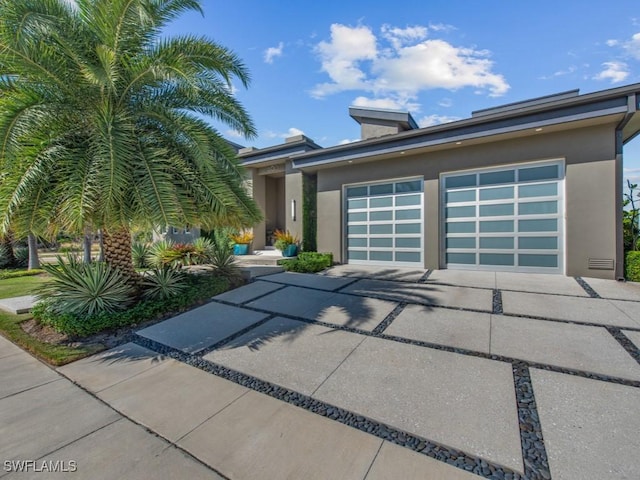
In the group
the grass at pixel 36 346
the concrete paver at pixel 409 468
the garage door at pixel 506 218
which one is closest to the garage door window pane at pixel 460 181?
the garage door at pixel 506 218

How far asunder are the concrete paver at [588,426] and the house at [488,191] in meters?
5.94

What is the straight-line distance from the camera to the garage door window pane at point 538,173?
7.59 m

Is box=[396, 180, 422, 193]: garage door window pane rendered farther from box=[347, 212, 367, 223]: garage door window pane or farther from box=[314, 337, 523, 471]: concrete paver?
box=[314, 337, 523, 471]: concrete paver

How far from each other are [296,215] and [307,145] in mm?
3190

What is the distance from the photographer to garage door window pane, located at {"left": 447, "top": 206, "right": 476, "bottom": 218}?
8.62 metres

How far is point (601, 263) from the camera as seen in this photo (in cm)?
704

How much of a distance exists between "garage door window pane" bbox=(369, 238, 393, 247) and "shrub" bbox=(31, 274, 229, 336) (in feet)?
19.6

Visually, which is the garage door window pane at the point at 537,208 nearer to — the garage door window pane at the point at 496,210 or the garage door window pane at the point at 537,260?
the garage door window pane at the point at 496,210

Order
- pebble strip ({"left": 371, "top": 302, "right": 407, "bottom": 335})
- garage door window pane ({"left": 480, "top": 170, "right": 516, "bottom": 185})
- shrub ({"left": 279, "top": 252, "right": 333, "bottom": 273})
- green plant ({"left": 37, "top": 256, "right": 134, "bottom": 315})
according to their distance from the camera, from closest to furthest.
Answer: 1. pebble strip ({"left": 371, "top": 302, "right": 407, "bottom": 335})
2. green plant ({"left": 37, "top": 256, "right": 134, "bottom": 315})
3. garage door window pane ({"left": 480, "top": 170, "right": 516, "bottom": 185})
4. shrub ({"left": 279, "top": 252, "right": 333, "bottom": 273})

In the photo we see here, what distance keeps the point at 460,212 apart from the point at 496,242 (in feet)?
4.32

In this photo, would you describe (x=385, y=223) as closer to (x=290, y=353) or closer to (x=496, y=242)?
(x=496, y=242)

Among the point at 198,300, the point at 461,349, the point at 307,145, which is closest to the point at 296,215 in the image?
the point at 307,145

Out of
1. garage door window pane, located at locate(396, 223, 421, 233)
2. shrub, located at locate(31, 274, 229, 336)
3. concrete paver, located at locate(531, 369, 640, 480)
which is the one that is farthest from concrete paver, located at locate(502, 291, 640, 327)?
shrub, located at locate(31, 274, 229, 336)

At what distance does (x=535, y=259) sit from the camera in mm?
7883
